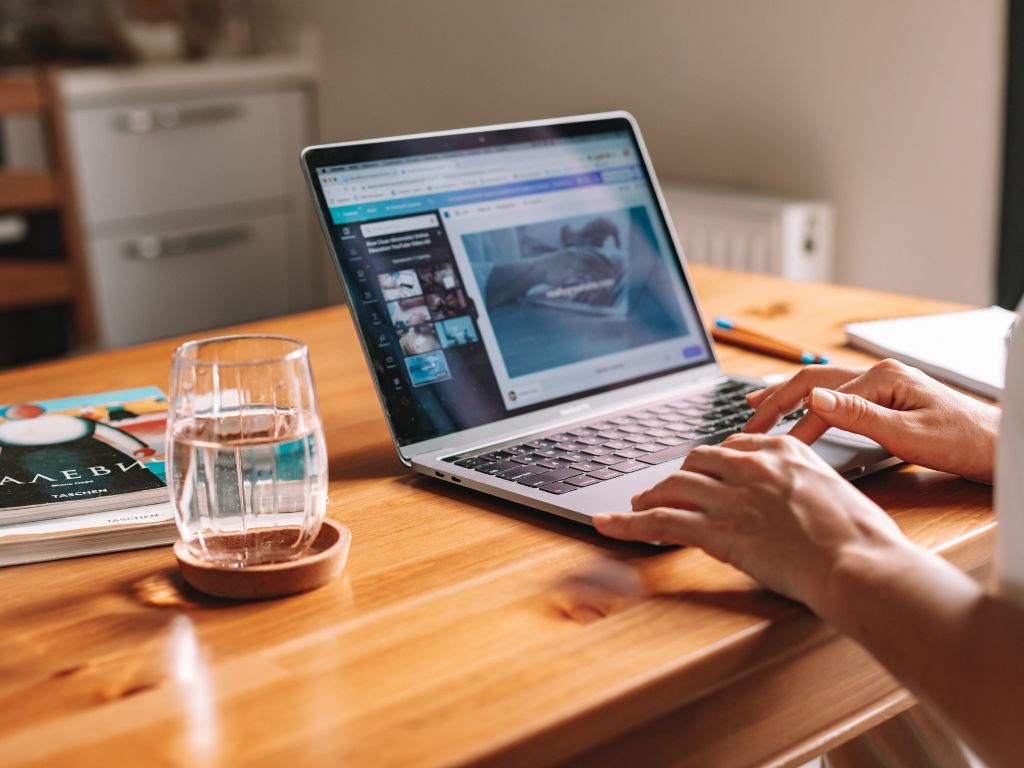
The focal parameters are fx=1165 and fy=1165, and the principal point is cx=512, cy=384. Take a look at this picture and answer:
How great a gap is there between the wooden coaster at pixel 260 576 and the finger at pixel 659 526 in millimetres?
172

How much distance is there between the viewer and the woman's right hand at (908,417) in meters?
0.84

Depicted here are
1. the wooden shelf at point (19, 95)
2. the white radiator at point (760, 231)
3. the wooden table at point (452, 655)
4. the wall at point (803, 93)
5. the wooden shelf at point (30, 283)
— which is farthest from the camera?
the wooden shelf at point (30, 283)

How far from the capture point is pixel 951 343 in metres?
1.18

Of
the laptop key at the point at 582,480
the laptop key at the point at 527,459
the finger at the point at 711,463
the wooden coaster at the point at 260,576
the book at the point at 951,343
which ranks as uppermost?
the finger at the point at 711,463

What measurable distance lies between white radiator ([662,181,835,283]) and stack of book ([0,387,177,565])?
1504mm

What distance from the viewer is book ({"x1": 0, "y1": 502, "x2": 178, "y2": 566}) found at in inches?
29.1

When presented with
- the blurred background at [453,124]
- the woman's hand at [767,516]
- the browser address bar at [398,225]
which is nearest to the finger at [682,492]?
the woman's hand at [767,516]

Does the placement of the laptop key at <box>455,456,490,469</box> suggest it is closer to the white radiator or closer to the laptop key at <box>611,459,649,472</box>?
the laptop key at <box>611,459,649,472</box>

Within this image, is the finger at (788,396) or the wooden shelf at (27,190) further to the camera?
the wooden shelf at (27,190)

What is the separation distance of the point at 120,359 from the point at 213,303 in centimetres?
228

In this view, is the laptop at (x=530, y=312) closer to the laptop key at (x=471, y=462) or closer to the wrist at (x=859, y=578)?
the laptop key at (x=471, y=462)

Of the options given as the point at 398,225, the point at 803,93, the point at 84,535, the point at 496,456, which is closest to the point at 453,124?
the point at 803,93

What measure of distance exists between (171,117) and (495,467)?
8.50 feet

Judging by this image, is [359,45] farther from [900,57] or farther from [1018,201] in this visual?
[1018,201]
